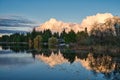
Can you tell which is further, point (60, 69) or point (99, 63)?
point (99, 63)

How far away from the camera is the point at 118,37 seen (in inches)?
3351

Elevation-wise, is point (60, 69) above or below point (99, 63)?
above

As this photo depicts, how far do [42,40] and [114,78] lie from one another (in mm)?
150569

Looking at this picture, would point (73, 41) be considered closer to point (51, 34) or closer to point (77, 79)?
point (51, 34)

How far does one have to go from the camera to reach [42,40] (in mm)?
178000

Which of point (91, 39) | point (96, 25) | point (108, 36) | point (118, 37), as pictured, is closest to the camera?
point (118, 37)

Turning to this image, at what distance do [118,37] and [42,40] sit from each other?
96977 millimetres

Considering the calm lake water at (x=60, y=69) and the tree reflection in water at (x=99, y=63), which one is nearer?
the calm lake water at (x=60, y=69)

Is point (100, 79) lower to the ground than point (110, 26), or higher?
lower

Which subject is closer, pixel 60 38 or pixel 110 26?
pixel 110 26

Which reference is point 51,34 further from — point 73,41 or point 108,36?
point 108,36

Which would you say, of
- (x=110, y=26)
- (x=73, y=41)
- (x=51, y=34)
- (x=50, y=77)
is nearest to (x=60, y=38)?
(x=51, y=34)

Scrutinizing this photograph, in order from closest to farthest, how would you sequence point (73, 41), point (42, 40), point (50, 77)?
1. point (50, 77)
2. point (73, 41)
3. point (42, 40)

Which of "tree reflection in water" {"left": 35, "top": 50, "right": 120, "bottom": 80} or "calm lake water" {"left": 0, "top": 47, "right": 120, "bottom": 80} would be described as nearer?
"calm lake water" {"left": 0, "top": 47, "right": 120, "bottom": 80}
